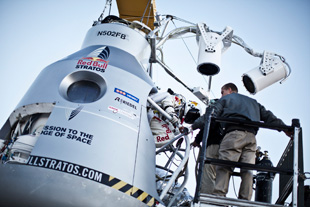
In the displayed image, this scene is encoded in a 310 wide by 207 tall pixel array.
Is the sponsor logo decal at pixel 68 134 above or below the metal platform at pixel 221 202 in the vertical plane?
above

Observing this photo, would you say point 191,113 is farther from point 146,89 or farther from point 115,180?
point 115,180

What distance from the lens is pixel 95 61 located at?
5.72 meters

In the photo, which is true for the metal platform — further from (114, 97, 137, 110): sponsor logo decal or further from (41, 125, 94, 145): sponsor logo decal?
(114, 97, 137, 110): sponsor logo decal

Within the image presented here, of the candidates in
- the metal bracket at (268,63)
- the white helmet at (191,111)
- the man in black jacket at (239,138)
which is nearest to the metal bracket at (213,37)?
the metal bracket at (268,63)

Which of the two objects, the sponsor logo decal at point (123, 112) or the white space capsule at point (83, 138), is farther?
the sponsor logo decal at point (123, 112)

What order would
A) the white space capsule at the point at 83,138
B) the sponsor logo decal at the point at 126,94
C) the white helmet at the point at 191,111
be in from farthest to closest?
the white helmet at the point at 191,111 < the sponsor logo decal at the point at 126,94 < the white space capsule at the point at 83,138

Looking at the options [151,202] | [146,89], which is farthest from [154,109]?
[151,202]

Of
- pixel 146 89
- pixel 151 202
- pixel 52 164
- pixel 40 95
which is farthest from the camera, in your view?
pixel 146 89

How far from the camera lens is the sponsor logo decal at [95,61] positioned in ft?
18.3

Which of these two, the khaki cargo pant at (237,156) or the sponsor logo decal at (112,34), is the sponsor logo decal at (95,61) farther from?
the khaki cargo pant at (237,156)

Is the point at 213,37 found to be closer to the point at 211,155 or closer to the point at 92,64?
the point at 92,64

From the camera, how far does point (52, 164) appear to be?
4332 mm

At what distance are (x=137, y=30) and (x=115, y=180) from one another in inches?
145

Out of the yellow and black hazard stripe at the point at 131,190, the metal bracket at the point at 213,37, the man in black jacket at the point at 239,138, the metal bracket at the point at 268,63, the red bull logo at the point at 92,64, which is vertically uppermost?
the metal bracket at the point at 213,37
